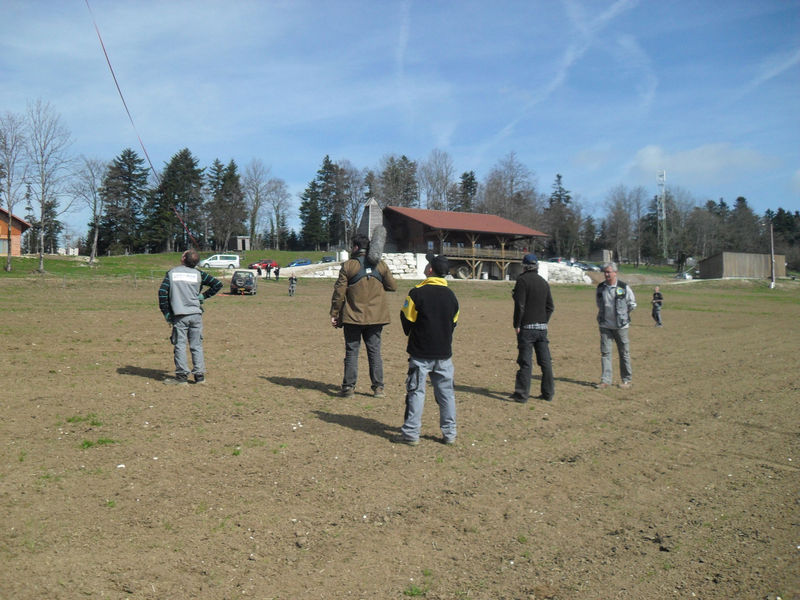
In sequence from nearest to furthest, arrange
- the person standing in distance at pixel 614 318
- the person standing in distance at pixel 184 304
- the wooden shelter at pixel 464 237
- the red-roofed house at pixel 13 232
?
the person standing in distance at pixel 184 304 < the person standing in distance at pixel 614 318 < the red-roofed house at pixel 13 232 < the wooden shelter at pixel 464 237

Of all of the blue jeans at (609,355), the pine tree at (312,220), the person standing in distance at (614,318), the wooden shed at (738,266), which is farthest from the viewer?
the pine tree at (312,220)

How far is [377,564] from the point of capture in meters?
3.67

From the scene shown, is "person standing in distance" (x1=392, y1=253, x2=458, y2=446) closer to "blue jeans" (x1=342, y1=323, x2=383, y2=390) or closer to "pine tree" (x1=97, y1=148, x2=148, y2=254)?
"blue jeans" (x1=342, y1=323, x2=383, y2=390)

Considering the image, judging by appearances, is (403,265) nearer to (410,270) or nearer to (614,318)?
(410,270)

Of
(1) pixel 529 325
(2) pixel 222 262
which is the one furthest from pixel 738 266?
(1) pixel 529 325

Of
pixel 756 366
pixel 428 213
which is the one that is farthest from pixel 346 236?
pixel 756 366

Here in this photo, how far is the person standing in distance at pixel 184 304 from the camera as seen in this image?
7.81m

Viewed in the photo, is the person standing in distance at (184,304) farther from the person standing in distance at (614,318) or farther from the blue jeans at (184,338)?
the person standing in distance at (614,318)

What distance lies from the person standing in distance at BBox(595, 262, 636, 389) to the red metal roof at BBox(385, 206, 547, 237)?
42782 mm

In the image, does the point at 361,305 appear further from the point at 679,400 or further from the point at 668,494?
the point at 679,400

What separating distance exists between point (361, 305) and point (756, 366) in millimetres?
8813

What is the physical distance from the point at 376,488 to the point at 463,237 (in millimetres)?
51370

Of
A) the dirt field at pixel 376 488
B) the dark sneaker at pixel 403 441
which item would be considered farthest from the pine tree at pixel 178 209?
the dark sneaker at pixel 403 441

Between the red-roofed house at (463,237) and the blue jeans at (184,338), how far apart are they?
43932mm
